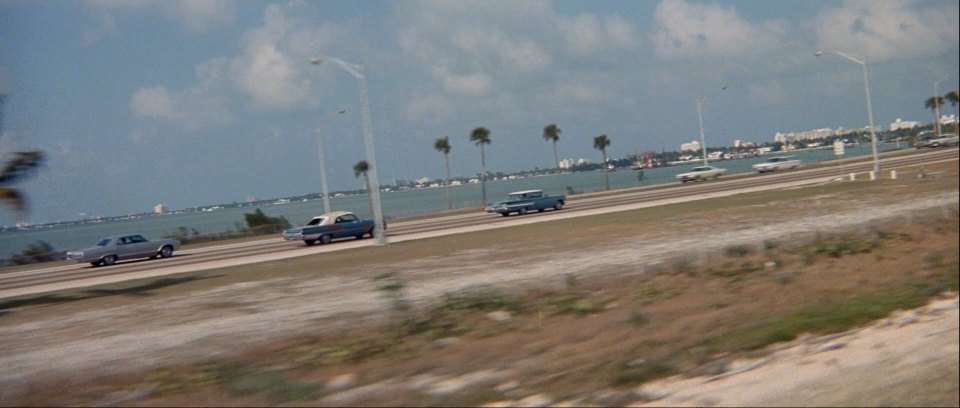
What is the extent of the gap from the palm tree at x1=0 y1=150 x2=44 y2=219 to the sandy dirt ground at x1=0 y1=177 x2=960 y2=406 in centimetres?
387

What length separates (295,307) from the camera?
17.9 metres

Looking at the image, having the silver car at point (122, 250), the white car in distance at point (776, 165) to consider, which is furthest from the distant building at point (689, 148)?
the silver car at point (122, 250)

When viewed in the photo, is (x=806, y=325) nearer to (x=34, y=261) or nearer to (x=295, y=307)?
(x=295, y=307)

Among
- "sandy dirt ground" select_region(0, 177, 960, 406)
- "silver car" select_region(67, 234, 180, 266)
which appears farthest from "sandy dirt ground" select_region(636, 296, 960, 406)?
"silver car" select_region(67, 234, 180, 266)

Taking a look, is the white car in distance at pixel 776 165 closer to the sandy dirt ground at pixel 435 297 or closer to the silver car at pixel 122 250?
the sandy dirt ground at pixel 435 297

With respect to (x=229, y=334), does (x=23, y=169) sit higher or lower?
higher

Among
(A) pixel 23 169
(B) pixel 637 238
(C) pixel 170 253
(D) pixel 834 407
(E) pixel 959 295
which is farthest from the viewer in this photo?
(C) pixel 170 253

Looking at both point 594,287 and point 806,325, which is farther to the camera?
point 594,287

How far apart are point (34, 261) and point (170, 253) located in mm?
6864

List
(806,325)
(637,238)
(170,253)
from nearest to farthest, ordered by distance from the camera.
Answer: (806,325), (637,238), (170,253)

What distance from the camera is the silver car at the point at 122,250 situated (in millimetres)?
41344

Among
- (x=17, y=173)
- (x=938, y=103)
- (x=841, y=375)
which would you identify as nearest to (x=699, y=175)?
(x=938, y=103)

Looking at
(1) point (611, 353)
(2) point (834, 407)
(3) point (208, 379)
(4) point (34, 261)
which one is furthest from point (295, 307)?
(4) point (34, 261)

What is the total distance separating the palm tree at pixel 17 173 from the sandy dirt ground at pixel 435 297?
387cm
